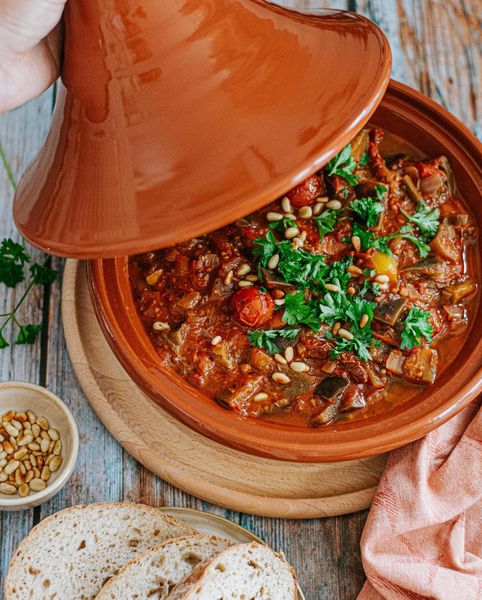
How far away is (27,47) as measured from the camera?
2797 mm

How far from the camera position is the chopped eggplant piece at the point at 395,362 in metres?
3.70

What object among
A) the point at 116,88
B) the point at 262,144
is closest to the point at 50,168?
the point at 116,88

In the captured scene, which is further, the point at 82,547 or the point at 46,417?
the point at 46,417

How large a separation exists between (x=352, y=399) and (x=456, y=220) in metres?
1.12

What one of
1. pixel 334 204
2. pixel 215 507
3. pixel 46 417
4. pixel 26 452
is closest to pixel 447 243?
pixel 334 204

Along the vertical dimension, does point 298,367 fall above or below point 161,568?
above

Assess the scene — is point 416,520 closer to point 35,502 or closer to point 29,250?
point 35,502

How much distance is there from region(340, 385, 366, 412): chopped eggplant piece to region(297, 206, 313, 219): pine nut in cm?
88

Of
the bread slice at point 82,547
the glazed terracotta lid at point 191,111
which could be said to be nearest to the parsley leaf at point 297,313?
the bread slice at point 82,547

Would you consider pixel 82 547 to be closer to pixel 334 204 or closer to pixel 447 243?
pixel 334 204

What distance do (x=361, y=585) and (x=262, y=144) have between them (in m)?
2.30

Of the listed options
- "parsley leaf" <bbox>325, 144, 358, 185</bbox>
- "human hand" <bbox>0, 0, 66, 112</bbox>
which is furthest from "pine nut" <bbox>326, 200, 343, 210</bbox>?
"human hand" <bbox>0, 0, 66, 112</bbox>

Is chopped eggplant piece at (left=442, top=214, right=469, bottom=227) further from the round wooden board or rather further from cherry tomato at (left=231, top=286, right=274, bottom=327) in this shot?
the round wooden board

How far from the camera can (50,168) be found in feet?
9.55
